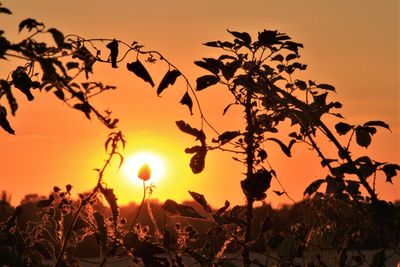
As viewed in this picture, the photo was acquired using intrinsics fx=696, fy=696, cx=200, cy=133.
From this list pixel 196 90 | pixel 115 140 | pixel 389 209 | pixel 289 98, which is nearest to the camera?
pixel 115 140

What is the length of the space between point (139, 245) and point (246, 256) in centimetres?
62

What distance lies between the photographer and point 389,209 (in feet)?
10.0

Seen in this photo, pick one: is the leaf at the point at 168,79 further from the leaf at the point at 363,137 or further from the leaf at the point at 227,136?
the leaf at the point at 363,137

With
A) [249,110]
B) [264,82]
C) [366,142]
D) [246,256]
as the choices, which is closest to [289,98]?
[264,82]

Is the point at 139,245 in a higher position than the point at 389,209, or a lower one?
lower

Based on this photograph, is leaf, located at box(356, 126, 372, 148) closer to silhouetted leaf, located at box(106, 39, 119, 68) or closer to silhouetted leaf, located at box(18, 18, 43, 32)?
silhouetted leaf, located at box(106, 39, 119, 68)

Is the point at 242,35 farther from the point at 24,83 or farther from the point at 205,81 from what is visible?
the point at 24,83

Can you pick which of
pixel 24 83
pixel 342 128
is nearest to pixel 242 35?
pixel 342 128

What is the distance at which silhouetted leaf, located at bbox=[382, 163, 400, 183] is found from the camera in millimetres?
3375

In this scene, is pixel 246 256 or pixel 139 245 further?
pixel 246 256

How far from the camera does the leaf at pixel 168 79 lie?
237 centimetres

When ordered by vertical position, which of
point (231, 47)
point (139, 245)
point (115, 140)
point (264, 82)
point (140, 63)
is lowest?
point (139, 245)

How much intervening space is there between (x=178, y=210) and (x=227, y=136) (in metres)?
0.57

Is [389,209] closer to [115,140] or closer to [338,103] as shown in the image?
[338,103]
